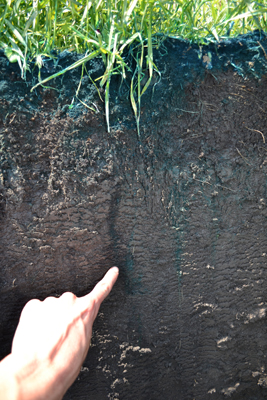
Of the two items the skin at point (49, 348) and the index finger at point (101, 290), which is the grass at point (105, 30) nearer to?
the index finger at point (101, 290)

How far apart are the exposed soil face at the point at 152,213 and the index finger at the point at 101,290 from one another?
46 millimetres

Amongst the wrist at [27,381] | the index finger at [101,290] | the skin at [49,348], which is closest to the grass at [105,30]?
the index finger at [101,290]

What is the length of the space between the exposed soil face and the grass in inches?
2.2

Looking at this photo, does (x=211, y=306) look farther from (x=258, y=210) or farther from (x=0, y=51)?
(x=0, y=51)

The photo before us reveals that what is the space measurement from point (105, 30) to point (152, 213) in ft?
2.17

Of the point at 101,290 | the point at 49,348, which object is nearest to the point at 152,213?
the point at 101,290

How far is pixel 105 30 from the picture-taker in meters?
1.01

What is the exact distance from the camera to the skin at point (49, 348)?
0.77 metres

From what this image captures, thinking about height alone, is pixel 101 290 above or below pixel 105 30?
below

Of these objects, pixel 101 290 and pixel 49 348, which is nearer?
pixel 49 348

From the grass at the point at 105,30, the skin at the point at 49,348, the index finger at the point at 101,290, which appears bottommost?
the index finger at the point at 101,290

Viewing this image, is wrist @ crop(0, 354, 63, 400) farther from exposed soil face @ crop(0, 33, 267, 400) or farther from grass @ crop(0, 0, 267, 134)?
grass @ crop(0, 0, 267, 134)

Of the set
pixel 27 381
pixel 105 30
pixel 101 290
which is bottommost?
pixel 101 290

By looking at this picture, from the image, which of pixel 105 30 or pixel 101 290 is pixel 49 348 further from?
pixel 105 30
